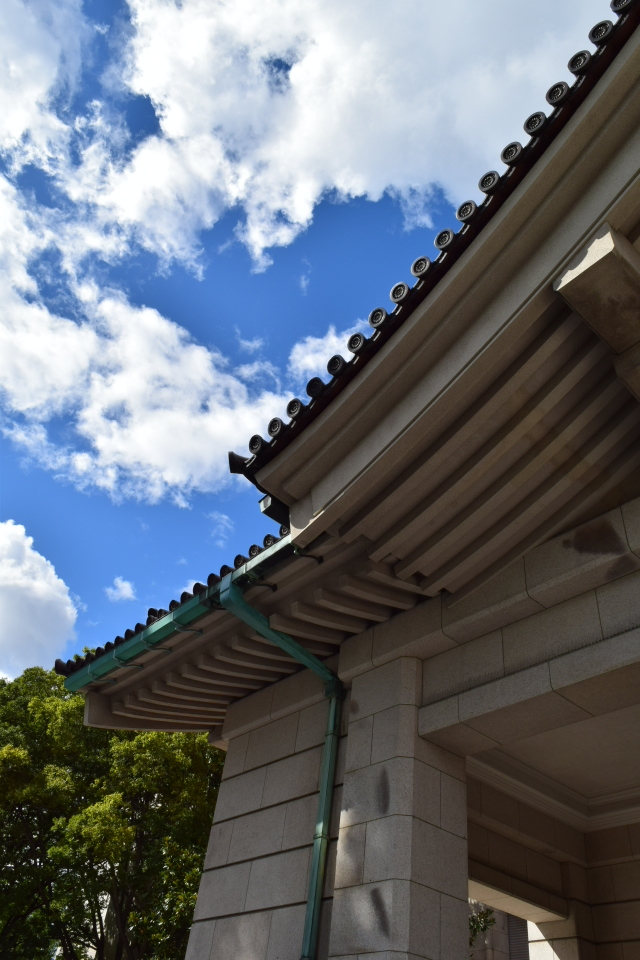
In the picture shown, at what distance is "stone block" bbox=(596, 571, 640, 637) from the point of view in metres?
5.20

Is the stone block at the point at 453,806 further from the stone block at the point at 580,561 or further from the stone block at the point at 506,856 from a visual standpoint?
the stone block at the point at 506,856

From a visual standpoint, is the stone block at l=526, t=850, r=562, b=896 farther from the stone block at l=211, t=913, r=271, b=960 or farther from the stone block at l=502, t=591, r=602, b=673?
the stone block at l=502, t=591, r=602, b=673

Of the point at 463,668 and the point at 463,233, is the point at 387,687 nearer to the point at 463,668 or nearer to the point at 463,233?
the point at 463,668

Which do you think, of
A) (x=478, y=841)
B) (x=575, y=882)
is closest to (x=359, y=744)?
(x=478, y=841)

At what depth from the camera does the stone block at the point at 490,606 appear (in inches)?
227

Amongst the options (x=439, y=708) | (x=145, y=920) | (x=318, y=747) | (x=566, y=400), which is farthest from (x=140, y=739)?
(x=566, y=400)

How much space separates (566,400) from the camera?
518 cm

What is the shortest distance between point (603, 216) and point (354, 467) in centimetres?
241

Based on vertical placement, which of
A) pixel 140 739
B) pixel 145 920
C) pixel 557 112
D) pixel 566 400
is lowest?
pixel 145 920

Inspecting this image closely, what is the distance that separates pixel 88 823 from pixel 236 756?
702 cm

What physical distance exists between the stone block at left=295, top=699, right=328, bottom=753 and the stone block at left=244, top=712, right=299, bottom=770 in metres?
0.09

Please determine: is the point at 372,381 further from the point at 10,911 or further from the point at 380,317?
the point at 10,911

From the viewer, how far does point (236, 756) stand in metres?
8.23

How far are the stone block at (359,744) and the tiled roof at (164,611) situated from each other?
1.81 m
